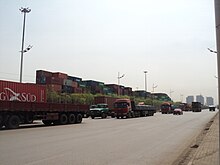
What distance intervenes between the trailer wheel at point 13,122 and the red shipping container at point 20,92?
191 cm

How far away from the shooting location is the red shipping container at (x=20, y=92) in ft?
80.0

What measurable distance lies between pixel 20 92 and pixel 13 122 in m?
3.79

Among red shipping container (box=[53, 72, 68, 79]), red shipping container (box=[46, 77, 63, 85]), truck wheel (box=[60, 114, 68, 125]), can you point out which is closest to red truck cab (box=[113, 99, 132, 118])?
truck wheel (box=[60, 114, 68, 125])

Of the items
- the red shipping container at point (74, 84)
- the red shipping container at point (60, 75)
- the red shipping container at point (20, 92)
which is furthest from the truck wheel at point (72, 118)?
the red shipping container at point (74, 84)

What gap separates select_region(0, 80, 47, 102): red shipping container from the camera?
80.0 feet

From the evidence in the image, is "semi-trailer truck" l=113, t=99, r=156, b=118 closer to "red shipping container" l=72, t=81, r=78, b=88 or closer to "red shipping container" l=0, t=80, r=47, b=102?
"red shipping container" l=0, t=80, r=47, b=102

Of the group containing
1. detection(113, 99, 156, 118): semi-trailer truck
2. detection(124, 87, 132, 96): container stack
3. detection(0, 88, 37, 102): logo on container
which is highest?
detection(124, 87, 132, 96): container stack

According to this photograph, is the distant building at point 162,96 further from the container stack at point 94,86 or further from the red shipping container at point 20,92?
the red shipping container at point 20,92

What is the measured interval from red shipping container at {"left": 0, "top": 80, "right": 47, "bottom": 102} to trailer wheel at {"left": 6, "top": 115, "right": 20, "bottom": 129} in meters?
1.91

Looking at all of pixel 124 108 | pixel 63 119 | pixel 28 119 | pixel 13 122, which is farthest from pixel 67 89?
pixel 13 122

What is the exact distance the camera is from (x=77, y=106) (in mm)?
31172

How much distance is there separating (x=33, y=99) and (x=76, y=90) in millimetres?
62663

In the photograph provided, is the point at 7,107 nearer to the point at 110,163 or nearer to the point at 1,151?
the point at 1,151

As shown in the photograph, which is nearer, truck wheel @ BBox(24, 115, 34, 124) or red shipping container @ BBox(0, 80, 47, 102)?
red shipping container @ BBox(0, 80, 47, 102)
